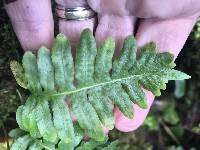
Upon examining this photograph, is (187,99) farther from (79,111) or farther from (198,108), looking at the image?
(79,111)

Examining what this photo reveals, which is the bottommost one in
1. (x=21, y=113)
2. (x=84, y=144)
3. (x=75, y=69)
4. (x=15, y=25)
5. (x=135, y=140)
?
(x=135, y=140)

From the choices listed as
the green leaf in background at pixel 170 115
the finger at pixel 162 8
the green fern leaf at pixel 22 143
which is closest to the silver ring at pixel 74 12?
the finger at pixel 162 8

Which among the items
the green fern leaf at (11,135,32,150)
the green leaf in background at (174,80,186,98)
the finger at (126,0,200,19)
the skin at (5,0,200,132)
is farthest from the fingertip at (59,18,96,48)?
the green leaf in background at (174,80,186,98)

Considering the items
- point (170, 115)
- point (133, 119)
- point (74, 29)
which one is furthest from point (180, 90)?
point (74, 29)

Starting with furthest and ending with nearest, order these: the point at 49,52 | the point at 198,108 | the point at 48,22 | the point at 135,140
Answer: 1. the point at 198,108
2. the point at 135,140
3. the point at 48,22
4. the point at 49,52

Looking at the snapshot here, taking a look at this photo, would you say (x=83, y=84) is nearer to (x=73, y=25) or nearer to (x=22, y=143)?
(x=73, y=25)

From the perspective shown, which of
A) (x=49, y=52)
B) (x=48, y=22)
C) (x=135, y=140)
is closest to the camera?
(x=49, y=52)

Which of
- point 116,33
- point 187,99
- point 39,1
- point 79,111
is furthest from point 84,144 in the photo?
point 187,99

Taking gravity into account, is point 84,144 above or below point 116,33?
below
